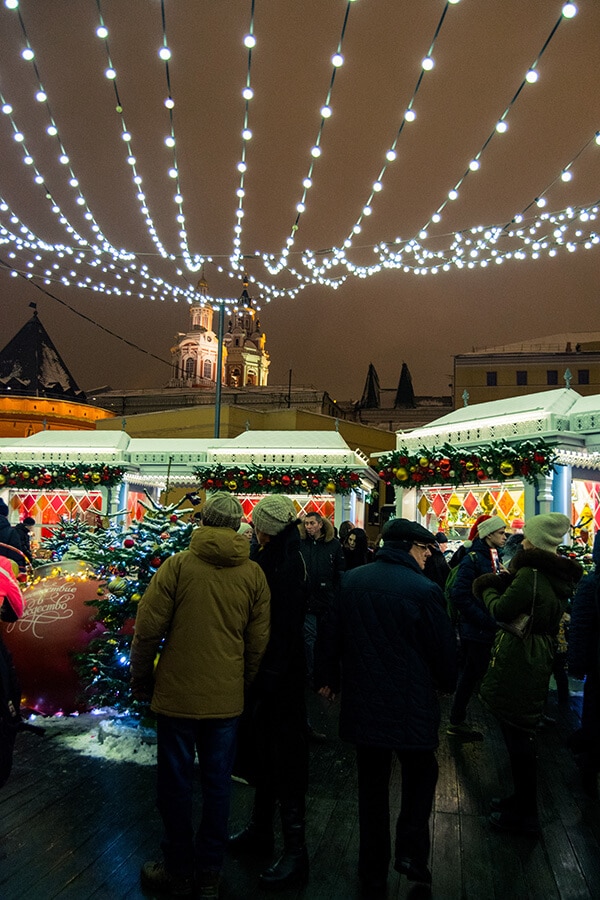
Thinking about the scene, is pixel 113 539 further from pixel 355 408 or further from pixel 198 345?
pixel 198 345

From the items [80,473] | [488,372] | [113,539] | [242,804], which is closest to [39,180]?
[113,539]

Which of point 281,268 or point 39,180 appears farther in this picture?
point 281,268

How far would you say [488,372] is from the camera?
48688 mm

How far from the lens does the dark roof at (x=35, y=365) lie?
49094 mm

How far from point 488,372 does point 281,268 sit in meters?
38.6

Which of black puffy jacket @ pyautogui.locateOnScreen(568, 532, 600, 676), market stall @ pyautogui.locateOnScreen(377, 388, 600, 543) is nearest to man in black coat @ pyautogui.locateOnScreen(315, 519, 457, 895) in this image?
black puffy jacket @ pyautogui.locateOnScreen(568, 532, 600, 676)

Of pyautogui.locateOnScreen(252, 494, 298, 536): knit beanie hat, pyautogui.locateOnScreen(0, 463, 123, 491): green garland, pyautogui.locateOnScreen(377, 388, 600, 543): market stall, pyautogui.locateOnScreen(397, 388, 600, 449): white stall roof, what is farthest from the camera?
pyautogui.locateOnScreen(0, 463, 123, 491): green garland

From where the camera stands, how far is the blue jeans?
3213 mm

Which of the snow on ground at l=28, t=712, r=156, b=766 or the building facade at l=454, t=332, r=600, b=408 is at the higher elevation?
the building facade at l=454, t=332, r=600, b=408

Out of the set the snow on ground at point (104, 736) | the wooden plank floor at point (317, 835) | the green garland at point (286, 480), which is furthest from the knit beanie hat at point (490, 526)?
the green garland at point (286, 480)

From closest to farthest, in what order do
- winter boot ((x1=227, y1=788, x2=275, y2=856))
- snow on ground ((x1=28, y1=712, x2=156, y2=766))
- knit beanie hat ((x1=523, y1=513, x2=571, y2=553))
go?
1. winter boot ((x1=227, y1=788, x2=275, y2=856))
2. knit beanie hat ((x1=523, y1=513, x2=571, y2=553))
3. snow on ground ((x1=28, y1=712, x2=156, y2=766))

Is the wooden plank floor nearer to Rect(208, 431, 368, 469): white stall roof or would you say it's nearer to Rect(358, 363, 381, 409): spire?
Rect(208, 431, 368, 469): white stall roof

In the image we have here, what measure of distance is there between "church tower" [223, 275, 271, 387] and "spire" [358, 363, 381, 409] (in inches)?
462

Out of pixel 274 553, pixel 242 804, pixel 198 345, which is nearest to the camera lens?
pixel 274 553
